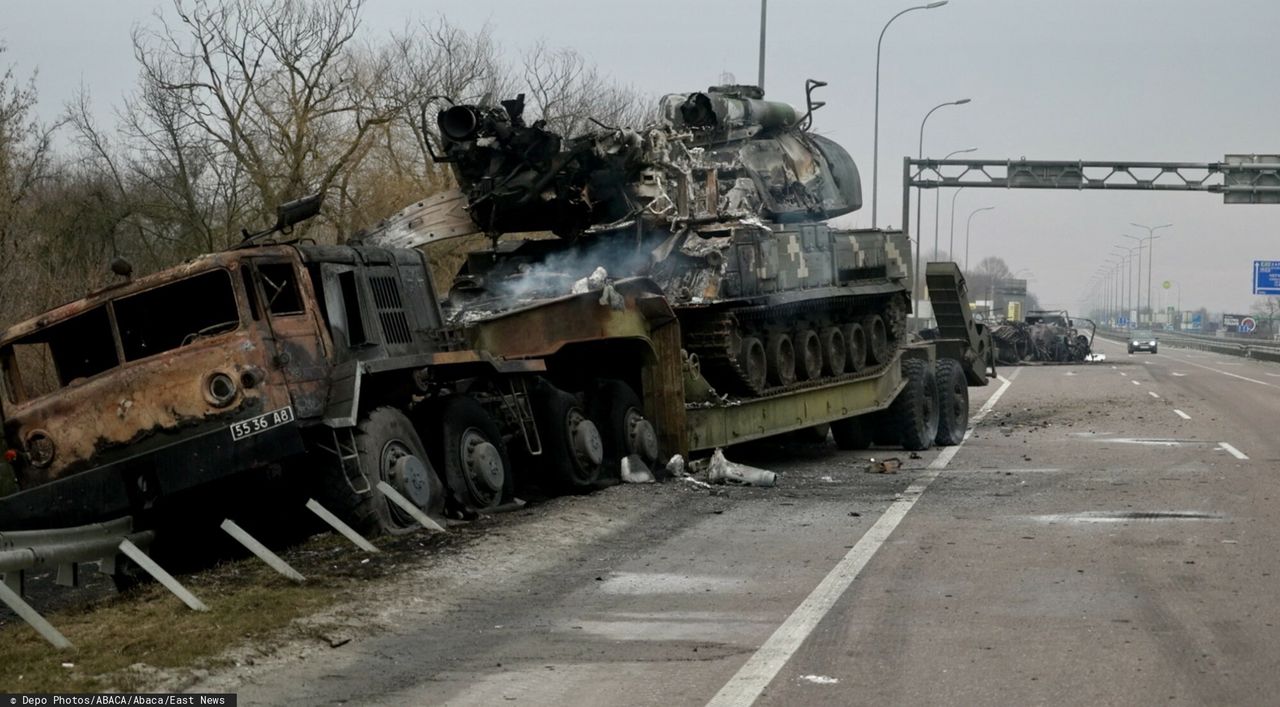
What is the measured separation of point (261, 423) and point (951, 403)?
13.5 meters

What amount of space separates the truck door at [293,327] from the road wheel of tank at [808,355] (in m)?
8.72

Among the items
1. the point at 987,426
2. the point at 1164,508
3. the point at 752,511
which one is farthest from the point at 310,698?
the point at 987,426

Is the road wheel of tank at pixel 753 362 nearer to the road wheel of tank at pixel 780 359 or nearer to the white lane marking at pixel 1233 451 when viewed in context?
the road wheel of tank at pixel 780 359

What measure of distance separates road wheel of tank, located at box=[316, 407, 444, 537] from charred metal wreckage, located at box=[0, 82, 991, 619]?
0.06ft

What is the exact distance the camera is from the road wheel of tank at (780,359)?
1914 cm

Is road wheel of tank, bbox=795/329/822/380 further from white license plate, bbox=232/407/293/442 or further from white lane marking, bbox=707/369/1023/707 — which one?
white license plate, bbox=232/407/293/442

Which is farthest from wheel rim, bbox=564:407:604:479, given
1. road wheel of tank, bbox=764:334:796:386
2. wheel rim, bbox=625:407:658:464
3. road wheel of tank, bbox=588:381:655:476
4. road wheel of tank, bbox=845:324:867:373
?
road wheel of tank, bbox=845:324:867:373

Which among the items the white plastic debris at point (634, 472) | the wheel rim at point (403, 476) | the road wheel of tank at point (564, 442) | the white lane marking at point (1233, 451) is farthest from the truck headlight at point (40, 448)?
the white lane marking at point (1233, 451)

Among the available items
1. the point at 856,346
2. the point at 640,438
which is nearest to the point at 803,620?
the point at 640,438

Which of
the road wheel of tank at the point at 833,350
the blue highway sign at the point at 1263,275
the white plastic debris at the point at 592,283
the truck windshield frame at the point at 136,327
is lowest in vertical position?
the blue highway sign at the point at 1263,275

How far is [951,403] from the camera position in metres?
22.9

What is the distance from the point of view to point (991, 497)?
1515cm

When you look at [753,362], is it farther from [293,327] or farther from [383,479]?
[293,327]

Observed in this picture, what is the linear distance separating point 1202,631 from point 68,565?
6389 mm
